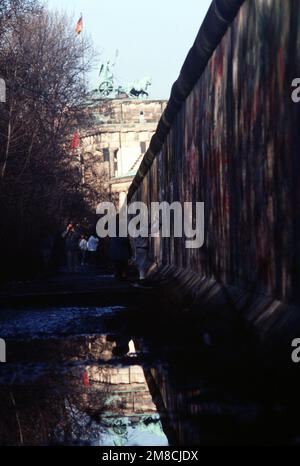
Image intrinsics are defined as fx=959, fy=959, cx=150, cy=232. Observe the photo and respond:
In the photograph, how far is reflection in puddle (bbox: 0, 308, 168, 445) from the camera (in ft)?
13.1

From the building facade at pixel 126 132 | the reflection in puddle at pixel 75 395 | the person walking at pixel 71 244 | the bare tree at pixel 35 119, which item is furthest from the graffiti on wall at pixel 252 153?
the building facade at pixel 126 132

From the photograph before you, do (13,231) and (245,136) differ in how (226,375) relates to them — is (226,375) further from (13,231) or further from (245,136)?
(13,231)

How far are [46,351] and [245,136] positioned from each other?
239cm

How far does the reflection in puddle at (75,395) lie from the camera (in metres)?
4.00

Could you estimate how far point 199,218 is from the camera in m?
12.2

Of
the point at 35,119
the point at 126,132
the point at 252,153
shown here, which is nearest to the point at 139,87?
the point at 126,132

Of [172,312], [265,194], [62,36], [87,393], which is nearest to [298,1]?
[265,194]

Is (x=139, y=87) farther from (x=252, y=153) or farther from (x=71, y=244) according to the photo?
(x=252, y=153)

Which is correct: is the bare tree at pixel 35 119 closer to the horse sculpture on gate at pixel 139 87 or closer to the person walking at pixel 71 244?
the person walking at pixel 71 244

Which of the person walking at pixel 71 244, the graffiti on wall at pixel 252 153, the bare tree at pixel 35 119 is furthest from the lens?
the person walking at pixel 71 244

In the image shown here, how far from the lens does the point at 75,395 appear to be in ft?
16.9

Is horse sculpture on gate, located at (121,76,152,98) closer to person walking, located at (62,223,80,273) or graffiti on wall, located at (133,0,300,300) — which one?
person walking, located at (62,223,80,273)

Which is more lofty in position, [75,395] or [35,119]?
[35,119]

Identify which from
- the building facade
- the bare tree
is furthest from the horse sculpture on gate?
the bare tree
